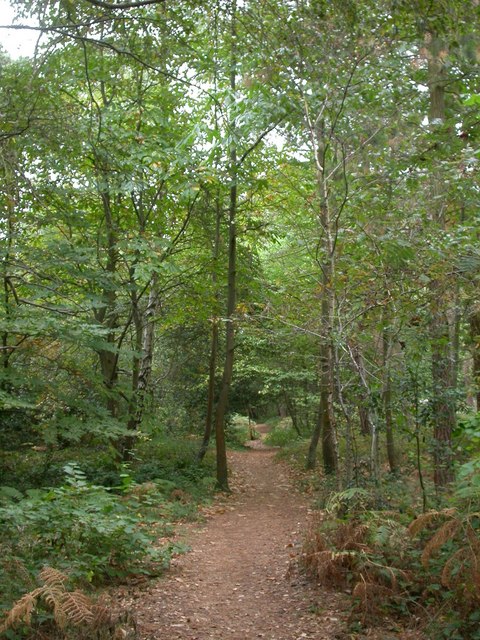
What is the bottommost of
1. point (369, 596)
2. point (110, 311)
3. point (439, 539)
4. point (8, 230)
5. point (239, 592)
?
point (239, 592)

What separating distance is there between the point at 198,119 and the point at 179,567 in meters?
9.10

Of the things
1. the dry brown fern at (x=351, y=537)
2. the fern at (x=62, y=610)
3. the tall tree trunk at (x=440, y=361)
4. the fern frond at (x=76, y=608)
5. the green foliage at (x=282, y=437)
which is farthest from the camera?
the green foliage at (x=282, y=437)

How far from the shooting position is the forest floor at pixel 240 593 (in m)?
5.07

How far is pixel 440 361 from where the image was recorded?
7.09 m

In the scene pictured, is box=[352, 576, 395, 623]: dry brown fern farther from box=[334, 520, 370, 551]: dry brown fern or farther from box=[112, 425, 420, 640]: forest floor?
box=[334, 520, 370, 551]: dry brown fern

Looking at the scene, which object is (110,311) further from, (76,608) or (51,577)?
(76,608)

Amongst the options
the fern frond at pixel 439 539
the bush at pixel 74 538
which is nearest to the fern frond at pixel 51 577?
the bush at pixel 74 538

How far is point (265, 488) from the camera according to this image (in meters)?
14.5

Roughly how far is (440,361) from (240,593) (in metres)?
3.66

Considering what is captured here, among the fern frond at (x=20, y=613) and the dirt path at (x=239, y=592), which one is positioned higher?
the fern frond at (x=20, y=613)

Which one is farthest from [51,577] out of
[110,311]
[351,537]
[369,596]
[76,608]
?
[110,311]

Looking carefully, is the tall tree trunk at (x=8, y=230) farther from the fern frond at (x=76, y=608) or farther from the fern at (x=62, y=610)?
the fern frond at (x=76, y=608)

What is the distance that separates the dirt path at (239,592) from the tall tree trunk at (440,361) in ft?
7.53

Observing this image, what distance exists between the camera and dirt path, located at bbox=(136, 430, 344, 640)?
509 centimetres
